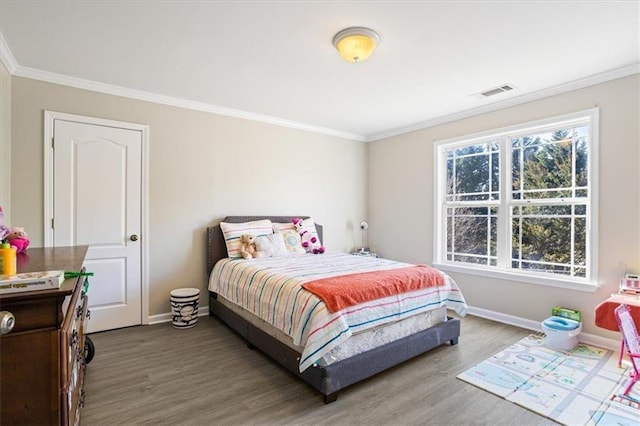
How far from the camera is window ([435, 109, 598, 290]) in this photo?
132 inches

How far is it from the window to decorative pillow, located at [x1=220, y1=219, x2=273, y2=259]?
2412 mm

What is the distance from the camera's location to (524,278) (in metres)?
3.64

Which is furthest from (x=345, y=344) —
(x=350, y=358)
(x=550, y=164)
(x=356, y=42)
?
(x=550, y=164)

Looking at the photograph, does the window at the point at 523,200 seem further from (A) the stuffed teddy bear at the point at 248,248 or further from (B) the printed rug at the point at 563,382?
(A) the stuffed teddy bear at the point at 248,248

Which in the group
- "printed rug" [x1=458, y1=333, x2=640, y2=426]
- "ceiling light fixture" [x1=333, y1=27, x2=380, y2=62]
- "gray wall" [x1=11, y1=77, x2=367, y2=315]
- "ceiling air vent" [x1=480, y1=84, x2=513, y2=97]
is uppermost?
"ceiling air vent" [x1=480, y1=84, x2=513, y2=97]

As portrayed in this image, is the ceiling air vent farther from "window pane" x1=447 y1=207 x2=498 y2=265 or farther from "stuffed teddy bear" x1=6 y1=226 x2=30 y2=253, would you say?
"stuffed teddy bear" x1=6 y1=226 x2=30 y2=253

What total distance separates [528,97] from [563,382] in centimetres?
286

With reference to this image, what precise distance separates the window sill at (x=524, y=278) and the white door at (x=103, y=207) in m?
3.87

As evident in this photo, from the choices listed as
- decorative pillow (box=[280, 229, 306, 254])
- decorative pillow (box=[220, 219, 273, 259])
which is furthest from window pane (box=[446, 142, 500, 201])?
decorative pillow (box=[220, 219, 273, 259])

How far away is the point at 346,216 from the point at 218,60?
10.7 ft

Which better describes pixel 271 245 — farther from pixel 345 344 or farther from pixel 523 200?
pixel 523 200

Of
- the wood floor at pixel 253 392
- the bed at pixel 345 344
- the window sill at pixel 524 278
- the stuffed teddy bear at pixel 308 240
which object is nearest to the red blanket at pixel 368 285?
the bed at pixel 345 344

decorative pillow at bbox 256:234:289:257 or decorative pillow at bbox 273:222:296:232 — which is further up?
decorative pillow at bbox 273:222:296:232

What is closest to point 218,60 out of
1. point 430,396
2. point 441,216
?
point 430,396
